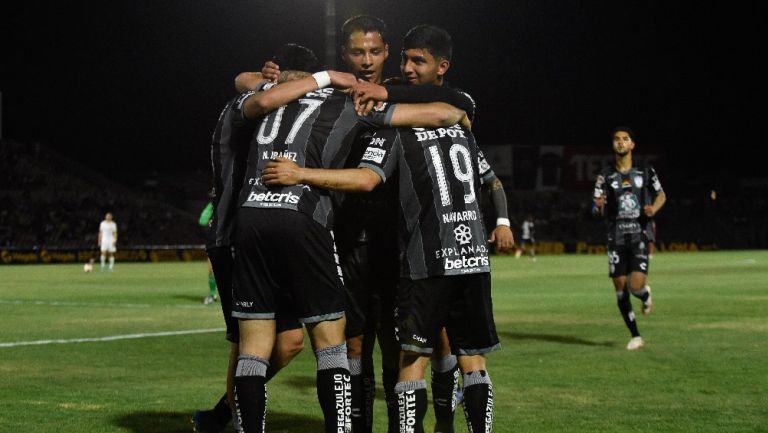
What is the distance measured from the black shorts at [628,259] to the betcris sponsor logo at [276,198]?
26.9 feet

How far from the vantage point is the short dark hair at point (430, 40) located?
600cm

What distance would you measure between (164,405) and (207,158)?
173ft

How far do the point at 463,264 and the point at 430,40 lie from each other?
3.88 ft

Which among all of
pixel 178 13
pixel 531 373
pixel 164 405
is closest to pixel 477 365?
pixel 164 405

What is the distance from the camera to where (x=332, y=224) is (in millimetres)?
5984

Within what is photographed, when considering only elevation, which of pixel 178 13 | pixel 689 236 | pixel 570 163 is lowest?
pixel 689 236

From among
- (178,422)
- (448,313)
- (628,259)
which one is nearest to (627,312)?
(628,259)

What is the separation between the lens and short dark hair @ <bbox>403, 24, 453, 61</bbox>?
6.00m

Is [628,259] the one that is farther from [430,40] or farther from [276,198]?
[276,198]

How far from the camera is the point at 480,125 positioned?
71.6 m

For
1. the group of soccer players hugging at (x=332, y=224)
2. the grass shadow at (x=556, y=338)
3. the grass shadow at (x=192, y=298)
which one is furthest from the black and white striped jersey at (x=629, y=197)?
the grass shadow at (x=192, y=298)

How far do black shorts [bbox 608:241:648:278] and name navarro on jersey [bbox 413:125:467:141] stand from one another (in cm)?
768

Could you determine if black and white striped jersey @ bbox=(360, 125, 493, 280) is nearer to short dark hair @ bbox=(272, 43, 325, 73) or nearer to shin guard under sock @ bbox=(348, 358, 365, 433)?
short dark hair @ bbox=(272, 43, 325, 73)

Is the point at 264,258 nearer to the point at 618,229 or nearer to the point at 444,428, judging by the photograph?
the point at 444,428
